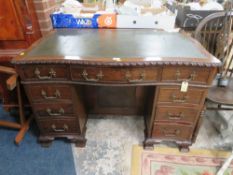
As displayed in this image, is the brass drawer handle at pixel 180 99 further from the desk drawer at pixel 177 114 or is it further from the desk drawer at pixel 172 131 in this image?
the desk drawer at pixel 172 131

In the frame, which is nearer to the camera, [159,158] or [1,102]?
[159,158]

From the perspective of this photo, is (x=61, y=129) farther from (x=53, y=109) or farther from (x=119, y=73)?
(x=119, y=73)

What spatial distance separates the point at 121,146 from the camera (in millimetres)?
1464

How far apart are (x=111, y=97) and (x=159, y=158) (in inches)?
25.6

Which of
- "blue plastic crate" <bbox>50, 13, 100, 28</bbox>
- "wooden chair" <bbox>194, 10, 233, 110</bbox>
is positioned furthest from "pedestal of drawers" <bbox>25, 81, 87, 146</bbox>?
"wooden chair" <bbox>194, 10, 233, 110</bbox>

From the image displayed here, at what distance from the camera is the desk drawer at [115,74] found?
40.8 inches

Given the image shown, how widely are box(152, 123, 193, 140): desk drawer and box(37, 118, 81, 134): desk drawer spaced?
60 centimetres

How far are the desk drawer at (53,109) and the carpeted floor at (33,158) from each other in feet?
1.10

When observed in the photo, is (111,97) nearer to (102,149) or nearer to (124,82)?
(102,149)

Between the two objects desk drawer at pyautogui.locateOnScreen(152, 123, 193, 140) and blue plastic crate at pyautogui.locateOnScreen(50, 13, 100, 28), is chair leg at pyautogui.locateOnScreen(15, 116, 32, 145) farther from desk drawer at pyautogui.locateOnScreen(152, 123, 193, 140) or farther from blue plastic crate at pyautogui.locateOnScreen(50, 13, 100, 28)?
desk drawer at pyautogui.locateOnScreen(152, 123, 193, 140)

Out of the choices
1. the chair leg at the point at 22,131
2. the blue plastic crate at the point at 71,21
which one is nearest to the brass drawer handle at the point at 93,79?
the blue plastic crate at the point at 71,21

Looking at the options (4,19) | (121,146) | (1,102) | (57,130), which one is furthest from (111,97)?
(1,102)

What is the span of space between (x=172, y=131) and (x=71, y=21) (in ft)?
3.83

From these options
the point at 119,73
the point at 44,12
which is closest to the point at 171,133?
the point at 119,73
